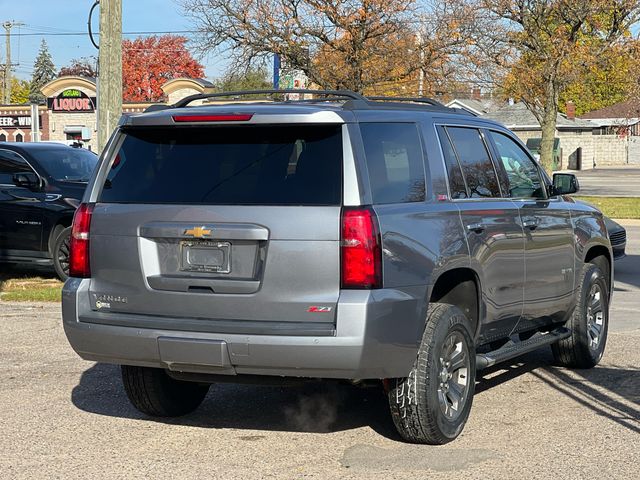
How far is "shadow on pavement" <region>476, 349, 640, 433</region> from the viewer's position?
7000 millimetres

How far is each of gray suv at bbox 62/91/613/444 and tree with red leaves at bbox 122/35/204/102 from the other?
90002 mm

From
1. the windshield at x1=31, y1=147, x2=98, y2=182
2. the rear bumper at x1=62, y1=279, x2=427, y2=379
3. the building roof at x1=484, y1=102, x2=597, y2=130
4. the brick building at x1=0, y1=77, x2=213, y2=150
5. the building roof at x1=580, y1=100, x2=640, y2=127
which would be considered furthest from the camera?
the building roof at x1=580, y1=100, x2=640, y2=127

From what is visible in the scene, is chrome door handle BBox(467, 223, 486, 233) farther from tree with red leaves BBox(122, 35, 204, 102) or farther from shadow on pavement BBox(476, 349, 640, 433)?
tree with red leaves BBox(122, 35, 204, 102)

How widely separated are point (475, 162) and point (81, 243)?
261 cm

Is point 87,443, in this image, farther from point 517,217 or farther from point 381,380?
point 517,217

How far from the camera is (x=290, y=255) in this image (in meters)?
Answer: 5.57

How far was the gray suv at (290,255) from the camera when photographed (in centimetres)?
554

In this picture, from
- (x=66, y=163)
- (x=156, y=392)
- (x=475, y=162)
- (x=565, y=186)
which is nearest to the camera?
(x=156, y=392)

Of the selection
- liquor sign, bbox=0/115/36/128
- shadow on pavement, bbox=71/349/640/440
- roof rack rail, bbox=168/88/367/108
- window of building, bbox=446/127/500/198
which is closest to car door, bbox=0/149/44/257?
shadow on pavement, bbox=71/349/640/440

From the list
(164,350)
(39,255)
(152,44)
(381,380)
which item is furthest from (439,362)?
(152,44)

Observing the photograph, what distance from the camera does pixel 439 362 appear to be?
606 centimetres

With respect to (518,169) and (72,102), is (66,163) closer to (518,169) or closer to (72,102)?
(518,169)

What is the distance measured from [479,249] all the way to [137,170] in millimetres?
2137

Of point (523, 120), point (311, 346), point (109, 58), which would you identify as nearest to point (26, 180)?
point (109, 58)
